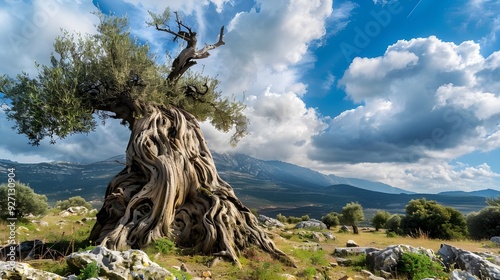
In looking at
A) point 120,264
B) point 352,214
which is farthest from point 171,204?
point 352,214

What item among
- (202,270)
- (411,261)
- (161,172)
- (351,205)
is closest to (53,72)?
(161,172)

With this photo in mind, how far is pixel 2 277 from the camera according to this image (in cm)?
643

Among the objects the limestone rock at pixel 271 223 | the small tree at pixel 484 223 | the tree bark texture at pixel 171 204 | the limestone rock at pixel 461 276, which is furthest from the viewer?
the limestone rock at pixel 271 223

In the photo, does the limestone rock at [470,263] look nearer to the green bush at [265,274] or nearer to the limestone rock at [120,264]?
the green bush at [265,274]

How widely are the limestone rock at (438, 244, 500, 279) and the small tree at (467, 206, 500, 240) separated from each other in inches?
1075

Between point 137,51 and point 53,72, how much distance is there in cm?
461

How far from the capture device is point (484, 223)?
35344 millimetres

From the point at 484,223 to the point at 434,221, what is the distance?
6.38 meters

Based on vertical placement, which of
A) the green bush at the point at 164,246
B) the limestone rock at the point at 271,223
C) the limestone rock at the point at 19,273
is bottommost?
the limestone rock at the point at 271,223

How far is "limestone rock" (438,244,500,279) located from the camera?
11.5 m

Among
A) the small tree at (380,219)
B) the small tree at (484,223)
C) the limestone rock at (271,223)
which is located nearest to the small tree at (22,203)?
the limestone rock at (271,223)

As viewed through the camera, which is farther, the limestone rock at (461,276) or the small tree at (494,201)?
the small tree at (494,201)

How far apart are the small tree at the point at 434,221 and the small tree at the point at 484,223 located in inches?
92.5

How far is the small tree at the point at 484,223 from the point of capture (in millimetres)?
34572
